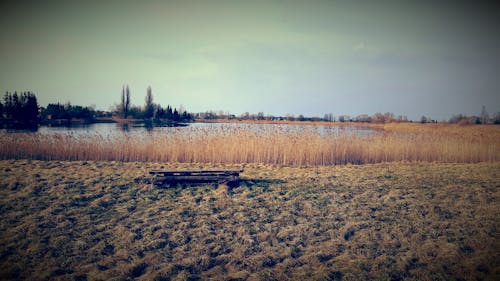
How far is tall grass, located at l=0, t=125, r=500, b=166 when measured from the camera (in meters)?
11.3

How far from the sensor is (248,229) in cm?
466

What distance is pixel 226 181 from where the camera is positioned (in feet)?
23.2

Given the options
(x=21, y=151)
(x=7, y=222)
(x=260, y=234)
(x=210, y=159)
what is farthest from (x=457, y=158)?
(x=21, y=151)

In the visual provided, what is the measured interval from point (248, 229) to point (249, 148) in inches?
279

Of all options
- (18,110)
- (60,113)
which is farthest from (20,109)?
(60,113)

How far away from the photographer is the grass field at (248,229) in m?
3.49

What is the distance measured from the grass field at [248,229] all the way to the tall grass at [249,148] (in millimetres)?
3348

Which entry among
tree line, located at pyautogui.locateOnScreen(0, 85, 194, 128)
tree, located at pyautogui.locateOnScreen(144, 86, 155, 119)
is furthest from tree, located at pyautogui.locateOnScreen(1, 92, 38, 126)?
tree, located at pyautogui.locateOnScreen(144, 86, 155, 119)

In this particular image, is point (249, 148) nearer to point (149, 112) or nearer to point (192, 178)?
point (192, 178)

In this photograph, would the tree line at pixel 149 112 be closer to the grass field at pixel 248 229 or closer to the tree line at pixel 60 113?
the tree line at pixel 60 113

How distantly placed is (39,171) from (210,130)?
7.30 metres

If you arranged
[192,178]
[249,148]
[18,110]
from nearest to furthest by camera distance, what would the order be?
1. [192,178]
2. [249,148]
3. [18,110]

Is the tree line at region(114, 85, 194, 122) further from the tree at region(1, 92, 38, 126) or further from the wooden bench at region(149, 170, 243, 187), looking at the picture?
the wooden bench at region(149, 170, 243, 187)

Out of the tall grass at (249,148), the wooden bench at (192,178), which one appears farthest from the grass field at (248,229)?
the tall grass at (249,148)
